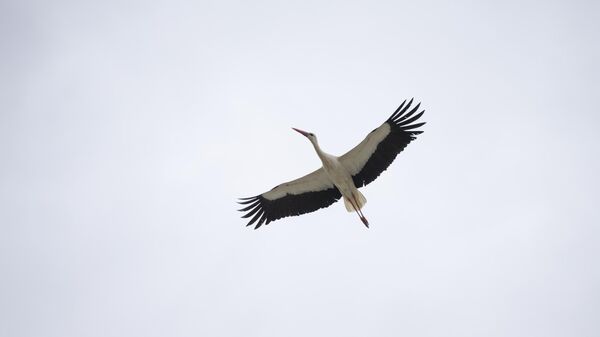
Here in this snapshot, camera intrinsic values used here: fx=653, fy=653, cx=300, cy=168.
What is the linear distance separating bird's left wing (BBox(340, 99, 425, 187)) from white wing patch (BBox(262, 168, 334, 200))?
0.63 m

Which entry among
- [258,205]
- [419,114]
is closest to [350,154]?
[419,114]

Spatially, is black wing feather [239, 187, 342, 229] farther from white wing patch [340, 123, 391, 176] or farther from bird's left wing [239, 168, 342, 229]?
white wing patch [340, 123, 391, 176]

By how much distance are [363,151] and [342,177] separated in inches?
24.3

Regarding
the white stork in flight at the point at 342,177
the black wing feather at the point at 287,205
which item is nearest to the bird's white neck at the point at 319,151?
the white stork in flight at the point at 342,177

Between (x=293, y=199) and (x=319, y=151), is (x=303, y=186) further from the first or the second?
(x=319, y=151)

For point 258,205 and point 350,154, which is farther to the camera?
point 258,205

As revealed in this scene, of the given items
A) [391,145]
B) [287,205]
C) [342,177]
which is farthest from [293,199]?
[391,145]

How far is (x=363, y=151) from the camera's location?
469 inches

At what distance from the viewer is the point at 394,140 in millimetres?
11648

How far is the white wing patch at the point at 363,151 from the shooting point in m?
11.6

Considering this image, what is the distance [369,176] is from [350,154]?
576mm

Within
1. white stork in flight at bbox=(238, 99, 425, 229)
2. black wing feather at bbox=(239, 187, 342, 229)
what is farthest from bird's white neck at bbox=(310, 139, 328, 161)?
black wing feather at bbox=(239, 187, 342, 229)

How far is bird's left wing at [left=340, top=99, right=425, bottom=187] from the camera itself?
11508 mm

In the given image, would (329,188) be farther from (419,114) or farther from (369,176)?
(419,114)
